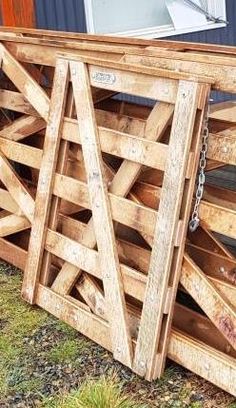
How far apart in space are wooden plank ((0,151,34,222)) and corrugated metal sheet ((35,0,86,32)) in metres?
2.53

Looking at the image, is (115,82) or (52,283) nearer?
(115,82)

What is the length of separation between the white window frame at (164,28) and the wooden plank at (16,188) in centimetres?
310

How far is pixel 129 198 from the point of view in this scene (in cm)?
388

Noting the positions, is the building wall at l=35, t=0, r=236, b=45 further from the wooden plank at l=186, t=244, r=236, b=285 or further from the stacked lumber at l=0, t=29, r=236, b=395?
the wooden plank at l=186, t=244, r=236, b=285

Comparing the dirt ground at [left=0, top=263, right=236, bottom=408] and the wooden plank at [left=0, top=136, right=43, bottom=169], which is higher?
the wooden plank at [left=0, top=136, right=43, bottom=169]

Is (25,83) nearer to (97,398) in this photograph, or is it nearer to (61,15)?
(97,398)

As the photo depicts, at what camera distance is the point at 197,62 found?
11.3 ft

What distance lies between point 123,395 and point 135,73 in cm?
179

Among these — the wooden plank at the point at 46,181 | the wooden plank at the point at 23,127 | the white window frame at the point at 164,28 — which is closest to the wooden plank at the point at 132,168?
the wooden plank at the point at 46,181

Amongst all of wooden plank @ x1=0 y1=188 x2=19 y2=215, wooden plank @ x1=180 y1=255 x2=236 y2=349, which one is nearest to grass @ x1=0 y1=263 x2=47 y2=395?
wooden plank @ x1=0 y1=188 x2=19 y2=215

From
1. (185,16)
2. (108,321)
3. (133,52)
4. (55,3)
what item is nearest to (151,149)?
(133,52)

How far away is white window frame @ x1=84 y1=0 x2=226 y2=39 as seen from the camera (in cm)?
748

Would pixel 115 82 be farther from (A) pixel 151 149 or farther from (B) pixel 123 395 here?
(B) pixel 123 395

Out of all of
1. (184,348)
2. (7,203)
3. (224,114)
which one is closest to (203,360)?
(184,348)
